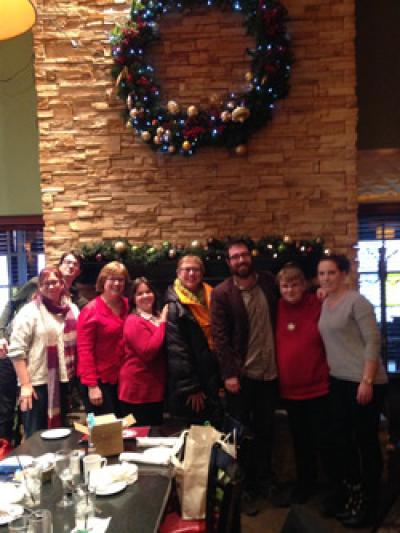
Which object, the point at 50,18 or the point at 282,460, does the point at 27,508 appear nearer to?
the point at 282,460

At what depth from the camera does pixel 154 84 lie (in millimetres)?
4102

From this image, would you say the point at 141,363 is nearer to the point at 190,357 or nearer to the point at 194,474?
the point at 190,357

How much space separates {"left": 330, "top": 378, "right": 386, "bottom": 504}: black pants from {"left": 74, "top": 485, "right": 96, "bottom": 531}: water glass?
5.72 feet

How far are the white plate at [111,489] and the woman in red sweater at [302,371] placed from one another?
Result: 1.46 meters

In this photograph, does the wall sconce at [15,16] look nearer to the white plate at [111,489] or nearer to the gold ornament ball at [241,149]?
the white plate at [111,489]

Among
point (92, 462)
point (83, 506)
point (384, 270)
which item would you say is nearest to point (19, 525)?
point (83, 506)

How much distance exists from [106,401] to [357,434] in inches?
61.4

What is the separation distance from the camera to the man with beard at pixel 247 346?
10.0 feet

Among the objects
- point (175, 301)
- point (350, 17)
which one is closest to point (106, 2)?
point (350, 17)

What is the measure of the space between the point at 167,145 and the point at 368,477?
287 cm

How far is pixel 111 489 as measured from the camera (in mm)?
1810

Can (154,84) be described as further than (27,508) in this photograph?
Yes

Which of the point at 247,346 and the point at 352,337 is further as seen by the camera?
the point at 247,346

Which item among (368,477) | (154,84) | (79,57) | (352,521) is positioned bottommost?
(352,521)
